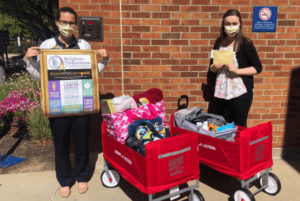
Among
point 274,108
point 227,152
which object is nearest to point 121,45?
point 227,152

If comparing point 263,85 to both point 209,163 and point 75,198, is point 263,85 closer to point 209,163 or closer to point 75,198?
point 209,163

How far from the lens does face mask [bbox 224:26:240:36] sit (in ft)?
9.68

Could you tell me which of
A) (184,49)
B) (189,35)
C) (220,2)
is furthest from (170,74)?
(220,2)

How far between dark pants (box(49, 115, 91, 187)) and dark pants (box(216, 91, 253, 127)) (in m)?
1.73

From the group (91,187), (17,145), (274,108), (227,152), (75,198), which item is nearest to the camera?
(227,152)

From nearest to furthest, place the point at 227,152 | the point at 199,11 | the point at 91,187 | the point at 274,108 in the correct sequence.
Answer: the point at 227,152
the point at 91,187
the point at 199,11
the point at 274,108

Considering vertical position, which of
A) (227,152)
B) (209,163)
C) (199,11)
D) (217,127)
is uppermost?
(199,11)

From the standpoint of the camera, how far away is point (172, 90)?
386cm

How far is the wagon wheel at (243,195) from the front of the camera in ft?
8.64

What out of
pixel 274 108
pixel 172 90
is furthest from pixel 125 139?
pixel 274 108

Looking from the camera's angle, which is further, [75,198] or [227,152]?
[75,198]

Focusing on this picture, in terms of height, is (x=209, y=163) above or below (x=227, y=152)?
below

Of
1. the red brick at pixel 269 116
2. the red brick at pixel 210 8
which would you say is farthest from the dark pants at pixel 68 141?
the red brick at pixel 269 116

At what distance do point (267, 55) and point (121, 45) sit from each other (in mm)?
2161
